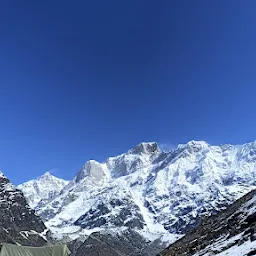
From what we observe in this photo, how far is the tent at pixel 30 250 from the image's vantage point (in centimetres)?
4484

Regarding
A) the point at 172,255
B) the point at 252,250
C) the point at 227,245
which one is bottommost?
the point at 252,250

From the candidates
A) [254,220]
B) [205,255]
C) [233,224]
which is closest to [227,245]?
[205,255]

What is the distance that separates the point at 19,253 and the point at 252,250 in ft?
90.1

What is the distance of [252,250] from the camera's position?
26.8m

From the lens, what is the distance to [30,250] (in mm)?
48250

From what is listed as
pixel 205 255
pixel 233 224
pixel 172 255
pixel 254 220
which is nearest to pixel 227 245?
pixel 205 255

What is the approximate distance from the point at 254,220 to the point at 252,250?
41.4ft

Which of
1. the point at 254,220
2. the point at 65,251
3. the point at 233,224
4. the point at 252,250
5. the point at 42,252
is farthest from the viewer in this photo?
the point at 65,251

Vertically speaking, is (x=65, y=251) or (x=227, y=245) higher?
(x=65, y=251)

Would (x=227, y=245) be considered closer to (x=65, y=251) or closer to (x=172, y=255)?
(x=172, y=255)

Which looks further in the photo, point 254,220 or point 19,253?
point 19,253

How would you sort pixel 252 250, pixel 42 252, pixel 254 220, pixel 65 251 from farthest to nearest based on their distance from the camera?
pixel 65 251, pixel 42 252, pixel 254 220, pixel 252 250

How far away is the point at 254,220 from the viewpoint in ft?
128

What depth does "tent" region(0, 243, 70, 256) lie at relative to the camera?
147ft
